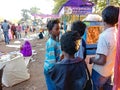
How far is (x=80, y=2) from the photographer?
6426 mm

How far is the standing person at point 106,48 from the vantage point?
2309 millimetres

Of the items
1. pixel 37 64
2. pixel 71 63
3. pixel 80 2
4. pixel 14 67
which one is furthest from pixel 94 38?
pixel 37 64

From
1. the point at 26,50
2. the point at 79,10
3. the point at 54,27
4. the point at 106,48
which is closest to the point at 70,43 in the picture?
the point at 106,48

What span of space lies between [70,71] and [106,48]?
1.76ft

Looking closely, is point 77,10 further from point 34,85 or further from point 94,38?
point 94,38

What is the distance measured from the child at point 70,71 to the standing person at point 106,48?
1.20 ft

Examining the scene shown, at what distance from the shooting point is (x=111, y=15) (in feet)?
7.63

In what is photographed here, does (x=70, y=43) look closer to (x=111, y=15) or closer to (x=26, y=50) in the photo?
(x=111, y=15)

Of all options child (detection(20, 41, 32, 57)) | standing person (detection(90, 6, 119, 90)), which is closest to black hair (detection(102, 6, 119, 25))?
standing person (detection(90, 6, 119, 90))

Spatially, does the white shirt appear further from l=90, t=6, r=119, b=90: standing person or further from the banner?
the banner

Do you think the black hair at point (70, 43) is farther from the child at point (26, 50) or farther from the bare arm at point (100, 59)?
the child at point (26, 50)

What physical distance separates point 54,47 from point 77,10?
4284 mm

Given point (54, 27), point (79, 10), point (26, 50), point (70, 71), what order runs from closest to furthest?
point (70, 71)
point (54, 27)
point (79, 10)
point (26, 50)

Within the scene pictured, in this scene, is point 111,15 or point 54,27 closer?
Answer: point 111,15
